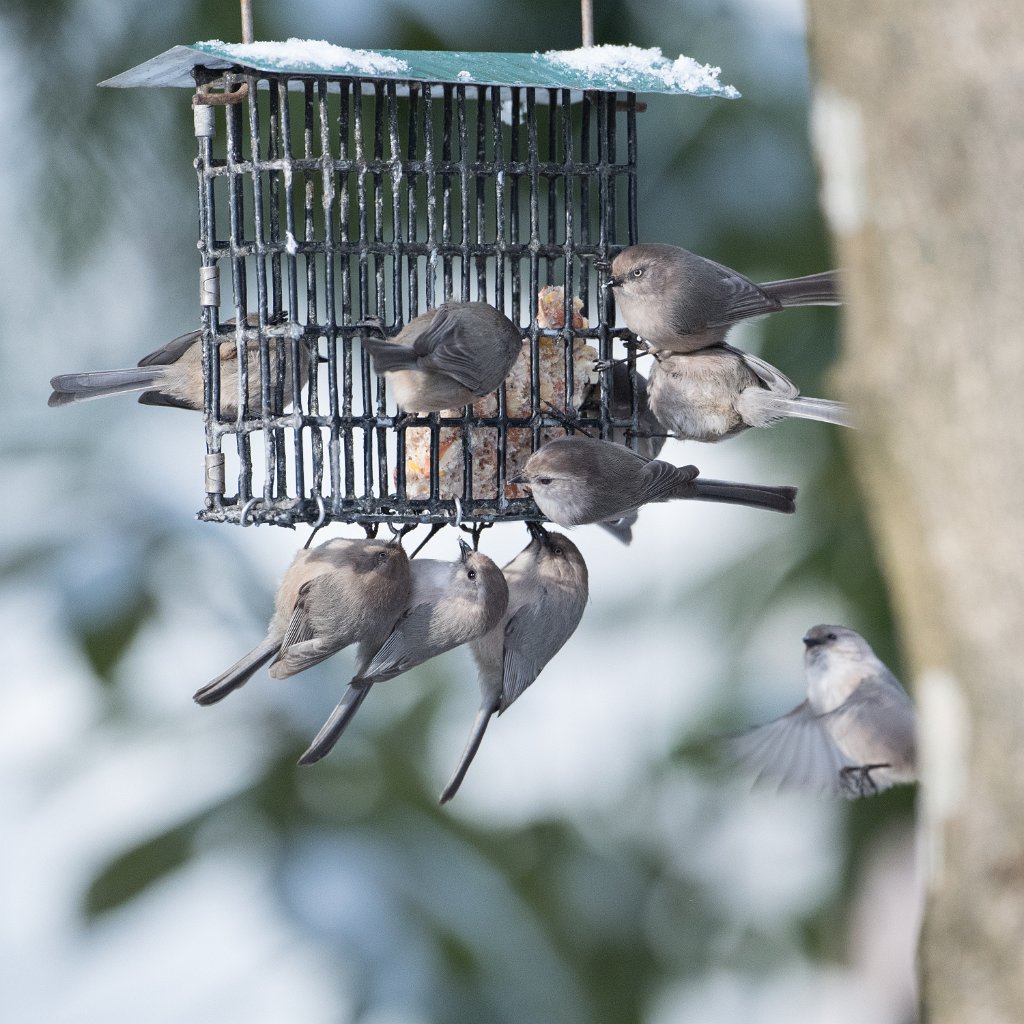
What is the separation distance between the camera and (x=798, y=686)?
547 cm

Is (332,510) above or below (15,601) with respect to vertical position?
above

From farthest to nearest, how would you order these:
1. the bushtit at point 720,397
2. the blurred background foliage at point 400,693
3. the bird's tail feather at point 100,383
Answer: the blurred background foliage at point 400,693
the bird's tail feather at point 100,383
the bushtit at point 720,397

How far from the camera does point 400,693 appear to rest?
581 cm

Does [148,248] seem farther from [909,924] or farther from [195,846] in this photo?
[909,924]

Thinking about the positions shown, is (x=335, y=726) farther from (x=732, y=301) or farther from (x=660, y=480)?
(x=732, y=301)

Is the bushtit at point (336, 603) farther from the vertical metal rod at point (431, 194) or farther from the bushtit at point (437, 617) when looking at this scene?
the vertical metal rod at point (431, 194)

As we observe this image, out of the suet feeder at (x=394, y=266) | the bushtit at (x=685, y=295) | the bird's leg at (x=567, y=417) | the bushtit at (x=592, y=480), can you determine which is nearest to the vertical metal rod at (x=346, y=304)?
the suet feeder at (x=394, y=266)

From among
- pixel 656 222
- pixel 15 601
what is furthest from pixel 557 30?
pixel 15 601

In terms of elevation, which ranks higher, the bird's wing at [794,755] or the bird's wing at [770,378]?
the bird's wing at [770,378]

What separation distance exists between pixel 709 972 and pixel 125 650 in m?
2.64

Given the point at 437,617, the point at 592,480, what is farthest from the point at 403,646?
the point at 592,480

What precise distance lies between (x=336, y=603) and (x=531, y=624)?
507mm

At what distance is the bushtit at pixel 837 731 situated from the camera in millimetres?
3822

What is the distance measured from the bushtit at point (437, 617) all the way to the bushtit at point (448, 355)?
40cm
